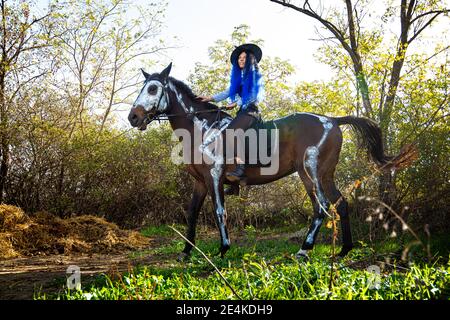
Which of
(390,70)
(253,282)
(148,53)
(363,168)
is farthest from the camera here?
(148,53)

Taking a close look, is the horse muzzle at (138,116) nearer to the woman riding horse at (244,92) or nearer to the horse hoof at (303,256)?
the woman riding horse at (244,92)

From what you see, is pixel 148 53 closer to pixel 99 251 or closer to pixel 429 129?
pixel 99 251

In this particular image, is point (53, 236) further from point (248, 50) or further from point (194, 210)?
point (248, 50)

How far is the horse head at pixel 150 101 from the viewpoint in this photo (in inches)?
279

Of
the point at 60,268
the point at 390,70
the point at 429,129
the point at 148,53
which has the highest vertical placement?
the point at 148,53

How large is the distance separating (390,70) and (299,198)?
12.5ft

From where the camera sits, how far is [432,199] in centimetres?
840

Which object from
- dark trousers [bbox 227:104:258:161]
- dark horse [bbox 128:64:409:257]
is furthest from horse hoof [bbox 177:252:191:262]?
dark trousers [bbox 227:104:258:161]

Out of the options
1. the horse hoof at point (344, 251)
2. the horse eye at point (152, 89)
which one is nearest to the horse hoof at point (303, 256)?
the horse hoof at point (344, 251)

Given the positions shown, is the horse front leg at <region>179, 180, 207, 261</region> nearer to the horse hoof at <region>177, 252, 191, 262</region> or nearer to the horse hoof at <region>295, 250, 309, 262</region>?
the horse hoof at <region>177, 252, 191, 262</region>

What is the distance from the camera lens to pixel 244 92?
729 centimetres

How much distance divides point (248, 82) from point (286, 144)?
45.5 inches

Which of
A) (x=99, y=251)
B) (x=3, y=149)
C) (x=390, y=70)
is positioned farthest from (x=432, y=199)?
(x=3, y=149)
